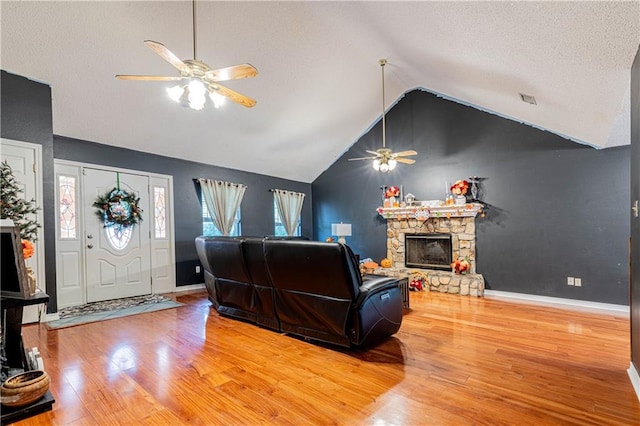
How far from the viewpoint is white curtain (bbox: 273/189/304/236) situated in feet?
25.5

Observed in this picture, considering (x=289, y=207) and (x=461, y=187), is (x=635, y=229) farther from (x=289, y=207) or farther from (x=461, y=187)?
(x=289, y=207)

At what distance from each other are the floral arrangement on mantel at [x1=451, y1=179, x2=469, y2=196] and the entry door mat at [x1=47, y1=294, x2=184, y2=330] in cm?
513

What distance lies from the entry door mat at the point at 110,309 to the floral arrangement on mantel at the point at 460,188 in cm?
513

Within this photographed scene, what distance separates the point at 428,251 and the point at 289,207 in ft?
11.7

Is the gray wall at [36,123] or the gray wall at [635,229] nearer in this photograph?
the gray wall at [635,229]

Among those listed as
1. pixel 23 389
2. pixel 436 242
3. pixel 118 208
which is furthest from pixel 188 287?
pixel 436 242

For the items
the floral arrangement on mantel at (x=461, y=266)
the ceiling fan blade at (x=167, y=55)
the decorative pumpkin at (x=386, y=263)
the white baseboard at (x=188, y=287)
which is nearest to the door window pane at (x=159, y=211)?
the white baseboard at (x=188, y=287)

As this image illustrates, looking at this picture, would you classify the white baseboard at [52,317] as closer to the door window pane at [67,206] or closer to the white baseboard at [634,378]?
the door window pane at [67,206]

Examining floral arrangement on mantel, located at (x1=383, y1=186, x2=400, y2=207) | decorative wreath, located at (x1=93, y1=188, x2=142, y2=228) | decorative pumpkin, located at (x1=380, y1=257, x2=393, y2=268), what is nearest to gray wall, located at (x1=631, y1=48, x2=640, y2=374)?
decorative pumpkin, located at (x1=380, y1=257, x2=393, y2=268)

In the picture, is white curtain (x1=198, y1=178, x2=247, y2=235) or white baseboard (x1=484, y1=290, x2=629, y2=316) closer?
white baseboard (x1=484, y1=290, x2=629, y2=316)

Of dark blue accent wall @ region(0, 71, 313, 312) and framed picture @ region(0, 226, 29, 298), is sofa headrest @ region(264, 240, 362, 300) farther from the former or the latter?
dark blue accent wall @ region(0, 71, 313, 312)

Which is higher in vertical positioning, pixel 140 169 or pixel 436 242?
pixel 140 169

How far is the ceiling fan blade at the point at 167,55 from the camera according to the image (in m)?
2.09

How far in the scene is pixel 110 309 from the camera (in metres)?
4.50
